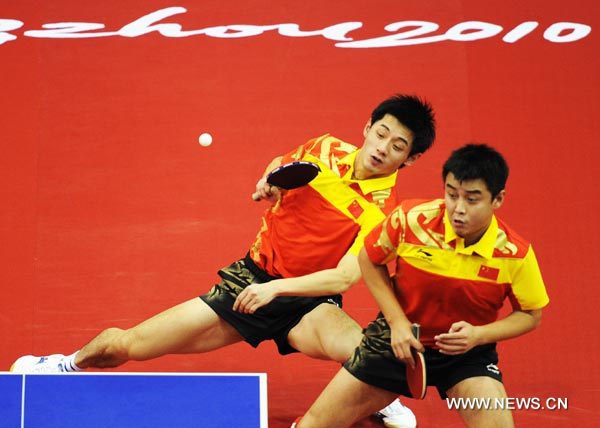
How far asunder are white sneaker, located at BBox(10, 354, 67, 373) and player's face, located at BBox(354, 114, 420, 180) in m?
1.79

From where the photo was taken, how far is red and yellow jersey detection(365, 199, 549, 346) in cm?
422

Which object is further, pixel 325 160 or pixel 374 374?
pixel 325 160

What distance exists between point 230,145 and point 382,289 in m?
2.58

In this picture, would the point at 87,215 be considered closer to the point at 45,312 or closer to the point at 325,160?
the point at 45,312

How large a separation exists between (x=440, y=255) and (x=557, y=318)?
1.85 m

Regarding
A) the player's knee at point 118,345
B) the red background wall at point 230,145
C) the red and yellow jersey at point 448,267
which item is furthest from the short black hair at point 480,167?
the player's knee at point 118,345

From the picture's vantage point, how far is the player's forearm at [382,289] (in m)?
4.29

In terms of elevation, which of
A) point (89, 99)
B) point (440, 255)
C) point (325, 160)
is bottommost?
point (440, 255)

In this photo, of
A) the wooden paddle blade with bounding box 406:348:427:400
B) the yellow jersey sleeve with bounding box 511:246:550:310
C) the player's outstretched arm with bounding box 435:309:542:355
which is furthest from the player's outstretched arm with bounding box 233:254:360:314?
the yellow jersey sleeve with bounding box 511:246:550:310

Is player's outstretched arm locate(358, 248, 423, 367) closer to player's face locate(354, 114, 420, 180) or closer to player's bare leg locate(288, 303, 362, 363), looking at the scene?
player's bare leg locate(288, 303, 362, 363)

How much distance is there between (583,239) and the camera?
20.4 ft

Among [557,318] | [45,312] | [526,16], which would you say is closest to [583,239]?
[557,318]

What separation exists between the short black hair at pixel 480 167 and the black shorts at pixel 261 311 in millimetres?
1099

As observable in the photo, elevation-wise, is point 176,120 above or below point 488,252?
above
